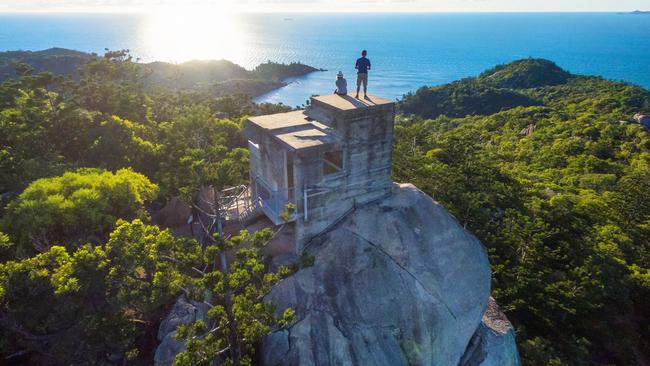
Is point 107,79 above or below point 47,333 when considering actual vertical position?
above

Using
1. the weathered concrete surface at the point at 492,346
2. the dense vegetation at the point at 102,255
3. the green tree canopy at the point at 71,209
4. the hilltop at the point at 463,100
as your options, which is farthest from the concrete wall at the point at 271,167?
the hilltop at the point at 463,100

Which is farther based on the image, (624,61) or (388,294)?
(624,61)

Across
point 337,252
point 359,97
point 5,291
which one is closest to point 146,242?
point 5,291

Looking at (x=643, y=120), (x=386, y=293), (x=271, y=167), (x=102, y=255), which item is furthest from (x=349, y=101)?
(x=643, y=120)

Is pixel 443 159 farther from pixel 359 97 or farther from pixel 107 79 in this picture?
pixel 107 79

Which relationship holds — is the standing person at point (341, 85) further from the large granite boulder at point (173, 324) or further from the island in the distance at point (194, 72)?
the island in the distance at point (194, 72)

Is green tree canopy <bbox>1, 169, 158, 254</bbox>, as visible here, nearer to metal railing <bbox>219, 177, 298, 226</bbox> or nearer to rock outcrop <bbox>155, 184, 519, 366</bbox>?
metal railing <bbox>219, 177, 298, 226</bbox>

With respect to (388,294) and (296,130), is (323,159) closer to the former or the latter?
(296,130)
